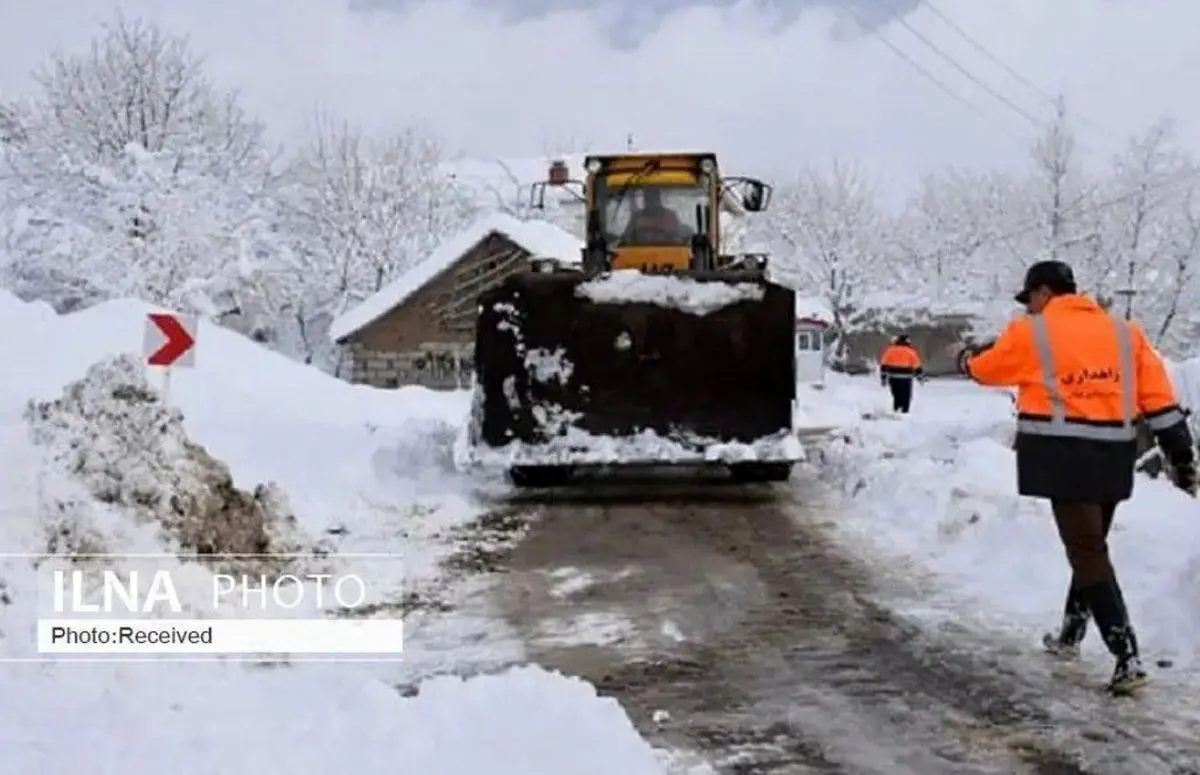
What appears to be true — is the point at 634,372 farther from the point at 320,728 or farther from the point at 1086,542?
the point at 320,728

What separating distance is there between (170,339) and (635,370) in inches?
144

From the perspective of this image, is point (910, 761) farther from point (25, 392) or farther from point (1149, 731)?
point (25, 392)

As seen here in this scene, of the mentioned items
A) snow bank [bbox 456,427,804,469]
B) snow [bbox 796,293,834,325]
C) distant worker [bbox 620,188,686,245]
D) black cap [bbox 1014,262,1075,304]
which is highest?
snow [bbox 796,293,834,325]

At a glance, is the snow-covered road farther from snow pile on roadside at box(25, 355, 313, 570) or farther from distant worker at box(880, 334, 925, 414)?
distant worker at box(880, 334, 925, 414)

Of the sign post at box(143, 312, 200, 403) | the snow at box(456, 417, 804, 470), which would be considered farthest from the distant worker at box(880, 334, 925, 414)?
the sign post at box(143, 312, 200, 403)

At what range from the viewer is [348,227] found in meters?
46.2

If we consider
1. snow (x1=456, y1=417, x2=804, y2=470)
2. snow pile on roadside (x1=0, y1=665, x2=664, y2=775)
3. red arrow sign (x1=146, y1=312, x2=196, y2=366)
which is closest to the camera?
snow pile on roadside (x1=0, y1=665, x2=664, y2=775)

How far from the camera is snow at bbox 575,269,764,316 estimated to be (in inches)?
452

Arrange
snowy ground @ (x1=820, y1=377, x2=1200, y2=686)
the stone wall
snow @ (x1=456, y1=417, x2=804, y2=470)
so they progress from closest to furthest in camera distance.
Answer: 1. snowy ground @ (x1=820, y1=377, x2=1200, y2=686)
2. snow @ (x1=456, y1=417, x2=804, y2=470)
3. the stone wall

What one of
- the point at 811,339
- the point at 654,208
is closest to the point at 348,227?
the point at 811,339

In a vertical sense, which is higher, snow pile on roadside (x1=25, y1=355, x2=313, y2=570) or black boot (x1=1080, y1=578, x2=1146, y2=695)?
snow pile on roadside (x1=25, y1=355, x2=313, y2=570)

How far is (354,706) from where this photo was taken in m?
4.31

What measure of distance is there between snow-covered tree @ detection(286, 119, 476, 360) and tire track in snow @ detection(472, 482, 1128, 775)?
122 feet

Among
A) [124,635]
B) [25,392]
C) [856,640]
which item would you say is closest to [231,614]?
[124,635]
